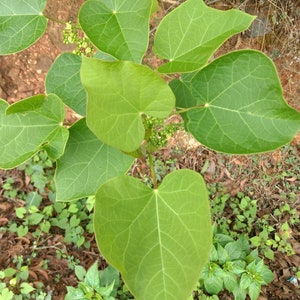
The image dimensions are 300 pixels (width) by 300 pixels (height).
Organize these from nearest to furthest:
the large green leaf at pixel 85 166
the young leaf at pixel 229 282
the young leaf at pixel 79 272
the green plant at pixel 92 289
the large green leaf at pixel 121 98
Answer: the large green leaf at pixel 121 98 → the large green leaf at pixel 85 166 → the green plant at pixel 92 289 → the young leaf at pixel 229 282 → the young leaf at pixel 79 272

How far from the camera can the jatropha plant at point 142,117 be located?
0.89 meters

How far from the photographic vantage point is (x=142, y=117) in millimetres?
1056


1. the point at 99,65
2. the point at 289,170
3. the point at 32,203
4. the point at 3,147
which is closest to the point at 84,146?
the point at 3,147

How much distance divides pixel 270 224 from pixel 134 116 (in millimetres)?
1962

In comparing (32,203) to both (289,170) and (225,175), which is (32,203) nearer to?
(225,175)

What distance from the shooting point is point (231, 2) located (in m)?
2.39

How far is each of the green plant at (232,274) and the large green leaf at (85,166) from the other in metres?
1.30

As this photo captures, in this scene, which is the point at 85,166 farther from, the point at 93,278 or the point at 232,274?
the point at 232,274

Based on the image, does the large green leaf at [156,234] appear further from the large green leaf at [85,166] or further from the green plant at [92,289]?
the green plant at [92,289]

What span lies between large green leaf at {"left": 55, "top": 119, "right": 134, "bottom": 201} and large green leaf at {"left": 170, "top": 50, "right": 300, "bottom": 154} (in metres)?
0.22

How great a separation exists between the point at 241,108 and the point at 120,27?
37cm

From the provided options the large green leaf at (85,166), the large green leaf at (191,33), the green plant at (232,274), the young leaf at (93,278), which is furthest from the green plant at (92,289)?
the large green leaf at (191,33)

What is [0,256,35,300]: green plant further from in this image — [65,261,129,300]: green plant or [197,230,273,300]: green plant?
[197,230,273,300]: green plant

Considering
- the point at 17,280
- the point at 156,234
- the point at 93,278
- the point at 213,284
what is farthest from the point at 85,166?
the point at 17,280
